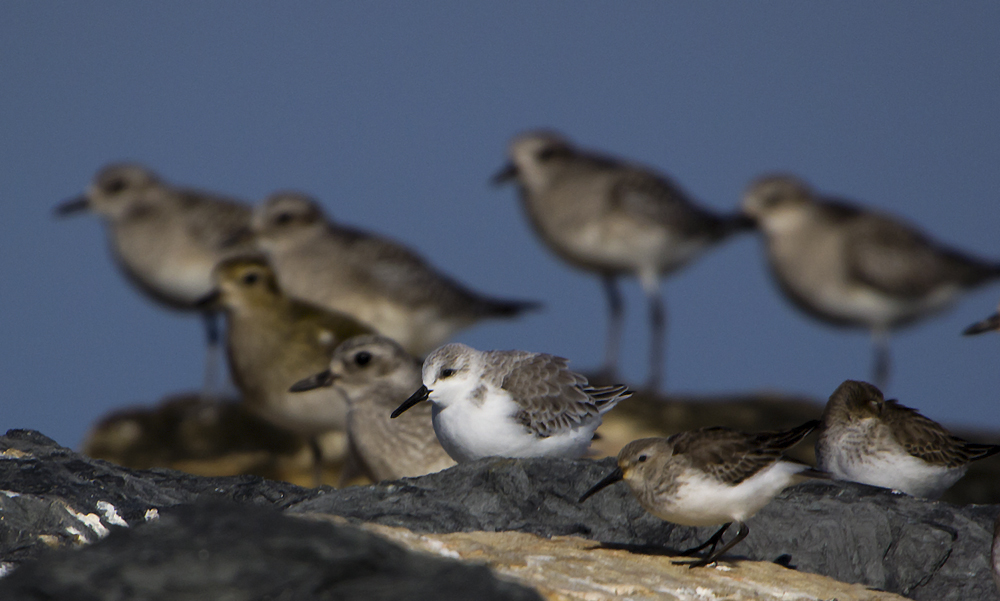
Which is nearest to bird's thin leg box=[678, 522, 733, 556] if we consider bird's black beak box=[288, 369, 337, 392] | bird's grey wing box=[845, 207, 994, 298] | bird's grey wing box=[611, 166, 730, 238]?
bird's black beak box=[288, 369, 337, 392]

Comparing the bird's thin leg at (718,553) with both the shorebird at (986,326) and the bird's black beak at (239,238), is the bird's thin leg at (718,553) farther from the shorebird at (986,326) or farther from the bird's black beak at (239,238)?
the bird's black beak at (239,238)

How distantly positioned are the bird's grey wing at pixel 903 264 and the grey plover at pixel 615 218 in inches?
65.4

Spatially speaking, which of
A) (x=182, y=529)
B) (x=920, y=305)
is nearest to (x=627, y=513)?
(x=182, y=529)

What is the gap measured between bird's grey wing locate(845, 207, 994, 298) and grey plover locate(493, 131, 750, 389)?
5.45 ft

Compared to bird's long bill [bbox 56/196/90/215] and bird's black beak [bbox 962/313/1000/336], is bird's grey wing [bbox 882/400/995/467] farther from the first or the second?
bird's long bill [bbox 56/196/90/215]

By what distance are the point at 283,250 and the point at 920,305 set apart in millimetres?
7901

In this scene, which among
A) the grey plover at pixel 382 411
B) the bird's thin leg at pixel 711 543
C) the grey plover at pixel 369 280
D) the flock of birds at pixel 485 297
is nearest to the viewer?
the bird's thin leg at pixel 711 543

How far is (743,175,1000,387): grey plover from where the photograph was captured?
15.2m

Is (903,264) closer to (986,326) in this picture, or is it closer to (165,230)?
(986,326)

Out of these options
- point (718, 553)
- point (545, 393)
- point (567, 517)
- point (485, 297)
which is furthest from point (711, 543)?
point (485, 297)

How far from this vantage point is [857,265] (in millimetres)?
15242

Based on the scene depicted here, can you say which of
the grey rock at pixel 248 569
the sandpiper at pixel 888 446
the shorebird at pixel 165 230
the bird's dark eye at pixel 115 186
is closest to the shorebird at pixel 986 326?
the sandpiper at pixel 888 446

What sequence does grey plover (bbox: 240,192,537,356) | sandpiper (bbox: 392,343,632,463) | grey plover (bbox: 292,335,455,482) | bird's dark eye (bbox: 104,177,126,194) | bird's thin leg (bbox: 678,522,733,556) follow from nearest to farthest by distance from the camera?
bird's thin leg (bbox: 678,522,733,556), sandpiper (bbox: 392,343,632,463), grey plover (bbox: 292,335,455,482), grey plover (bbox: 240,192,537,356), bird's dark eye (bbox: 104,177,126,194)

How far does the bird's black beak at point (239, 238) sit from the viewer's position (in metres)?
14.8
